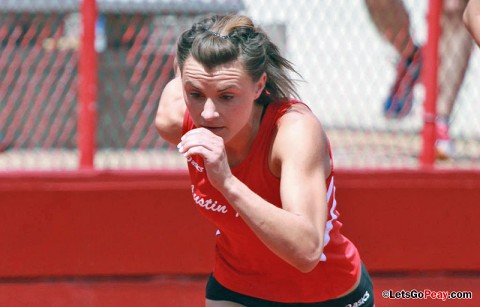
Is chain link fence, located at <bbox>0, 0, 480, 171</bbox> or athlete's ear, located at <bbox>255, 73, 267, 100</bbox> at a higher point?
athlete's ear, located at <bbox>255, 73, 267, 100</bbox>

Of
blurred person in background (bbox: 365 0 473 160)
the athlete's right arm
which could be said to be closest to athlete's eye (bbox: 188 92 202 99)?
the athlete's right arm

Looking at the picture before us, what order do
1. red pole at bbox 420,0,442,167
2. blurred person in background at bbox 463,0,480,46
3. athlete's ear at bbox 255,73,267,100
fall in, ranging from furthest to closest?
red pole at bbox 420,0,442,167 < blurred person in background at bbox 463,0,480,46 < athlete's ear at bbox 255,73,267,100

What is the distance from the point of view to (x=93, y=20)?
4422 millimetres

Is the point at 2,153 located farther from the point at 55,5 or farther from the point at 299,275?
the point at 299,275

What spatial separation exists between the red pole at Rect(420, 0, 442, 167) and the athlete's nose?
227cm

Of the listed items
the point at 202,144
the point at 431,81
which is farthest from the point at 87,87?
the point at 202,144

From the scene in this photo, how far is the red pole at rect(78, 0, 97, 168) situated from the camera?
443 cm

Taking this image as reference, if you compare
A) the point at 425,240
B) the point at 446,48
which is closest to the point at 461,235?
the point at 425,240

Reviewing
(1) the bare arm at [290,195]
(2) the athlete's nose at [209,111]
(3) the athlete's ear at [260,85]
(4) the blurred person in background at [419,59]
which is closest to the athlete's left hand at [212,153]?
(1) the bare arm at [290,195]

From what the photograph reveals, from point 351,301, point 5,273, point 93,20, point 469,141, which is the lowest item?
point 5,273

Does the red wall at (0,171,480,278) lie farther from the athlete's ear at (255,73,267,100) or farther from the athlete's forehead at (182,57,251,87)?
the athlete's forehead at (182,57,251,87)

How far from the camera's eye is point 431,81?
4.65 metres

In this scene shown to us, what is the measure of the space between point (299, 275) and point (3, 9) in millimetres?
2734

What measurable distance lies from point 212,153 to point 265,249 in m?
0.59
